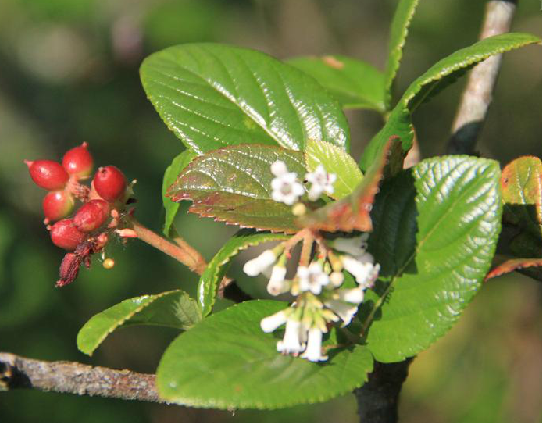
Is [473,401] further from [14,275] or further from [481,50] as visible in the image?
[481,50]

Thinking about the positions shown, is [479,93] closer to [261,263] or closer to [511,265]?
[511,265]

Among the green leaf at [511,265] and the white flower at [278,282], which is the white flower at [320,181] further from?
→ the green leaf at [511,265]

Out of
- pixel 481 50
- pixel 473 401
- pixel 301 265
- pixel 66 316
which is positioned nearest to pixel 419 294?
pixel 301 265

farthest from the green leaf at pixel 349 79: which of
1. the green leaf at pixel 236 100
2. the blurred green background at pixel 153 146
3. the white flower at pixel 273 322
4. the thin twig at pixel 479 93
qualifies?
the blurred green background at pixel 153 146

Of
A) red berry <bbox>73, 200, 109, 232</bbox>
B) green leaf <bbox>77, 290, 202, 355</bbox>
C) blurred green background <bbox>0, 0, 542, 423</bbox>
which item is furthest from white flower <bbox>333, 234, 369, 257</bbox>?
blurred green background <bbox>0, 0, 542, 423</bbox>

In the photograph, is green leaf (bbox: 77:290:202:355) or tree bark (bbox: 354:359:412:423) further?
tree bark (bbox: 354:359:412:423)

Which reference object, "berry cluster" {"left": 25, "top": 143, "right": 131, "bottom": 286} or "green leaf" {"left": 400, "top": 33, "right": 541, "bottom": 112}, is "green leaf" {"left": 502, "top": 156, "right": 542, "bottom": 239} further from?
"berry cluster" {"left": 25, "top": 143, "right": 131, "bottom": 286}
